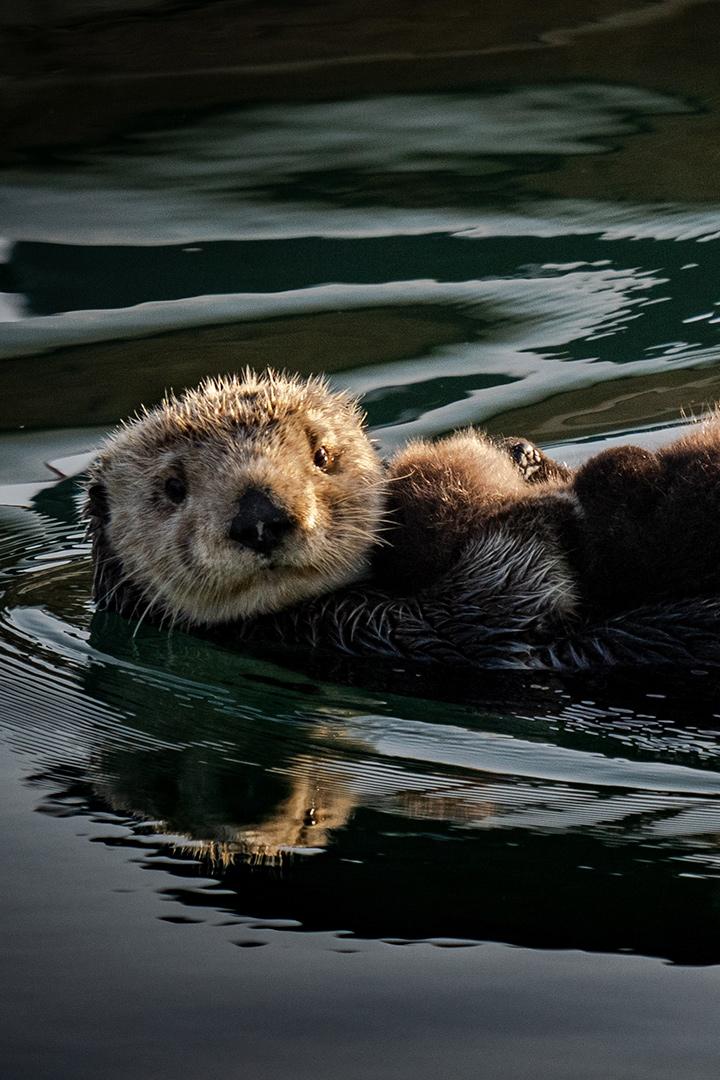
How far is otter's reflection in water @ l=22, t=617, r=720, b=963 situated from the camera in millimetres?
2805

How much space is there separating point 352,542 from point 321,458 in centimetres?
27

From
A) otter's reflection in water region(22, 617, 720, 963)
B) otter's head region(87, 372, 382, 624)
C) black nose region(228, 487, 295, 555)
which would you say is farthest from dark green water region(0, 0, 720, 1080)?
black nose region(228, 487, 295, 555)

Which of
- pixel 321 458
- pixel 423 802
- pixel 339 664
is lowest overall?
pixel 423 802

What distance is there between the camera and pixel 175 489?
441 cm

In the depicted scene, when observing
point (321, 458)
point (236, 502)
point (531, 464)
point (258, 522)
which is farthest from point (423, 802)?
point (531, 464)

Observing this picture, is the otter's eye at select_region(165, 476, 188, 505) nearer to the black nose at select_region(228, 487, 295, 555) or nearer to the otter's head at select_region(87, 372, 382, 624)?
the otter's head at select_region(87, 372, 382, 624)

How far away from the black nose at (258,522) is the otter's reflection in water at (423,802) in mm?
399

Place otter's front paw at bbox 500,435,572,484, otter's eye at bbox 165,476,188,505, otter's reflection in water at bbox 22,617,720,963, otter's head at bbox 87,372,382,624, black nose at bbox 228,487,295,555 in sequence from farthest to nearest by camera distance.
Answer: otter's front paw at bbox 500,435,572,484 → otter's eye at bbox 165,476,188,505 → otter's head at bbox 87,372,382,624 → black nose at bbox 228,487,295,555 → otter's reflection in water at bbox 22,617,720,963

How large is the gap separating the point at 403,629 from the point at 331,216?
4.31m

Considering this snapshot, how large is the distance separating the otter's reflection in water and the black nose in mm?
399

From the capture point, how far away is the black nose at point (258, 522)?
13.0 ft

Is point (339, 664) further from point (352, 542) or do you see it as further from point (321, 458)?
point (321, 458)

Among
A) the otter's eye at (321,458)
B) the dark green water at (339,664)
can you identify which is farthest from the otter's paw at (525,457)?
the dark green water at (339,664)

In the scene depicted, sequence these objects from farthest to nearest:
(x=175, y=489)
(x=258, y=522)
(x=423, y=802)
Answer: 1. (x=175, y=489)
2. (x=258, y=522)
3. (x=423, y=802)
